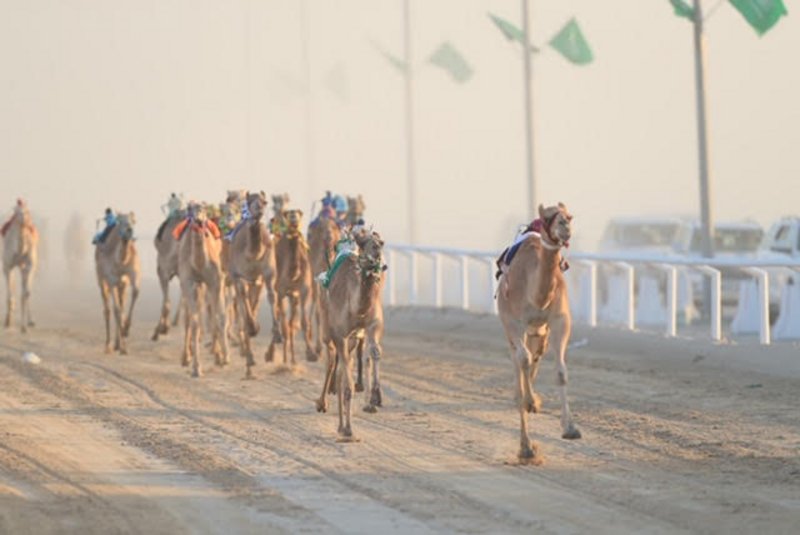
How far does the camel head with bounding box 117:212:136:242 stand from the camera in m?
25.9

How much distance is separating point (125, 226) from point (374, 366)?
9525 millimetres

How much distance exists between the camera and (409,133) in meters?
47.7

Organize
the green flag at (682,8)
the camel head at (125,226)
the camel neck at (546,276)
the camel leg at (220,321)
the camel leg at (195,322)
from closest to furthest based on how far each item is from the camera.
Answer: the camel neck at (546,276)
the camel leg at (195,322)
the camel leg at (220,321)
the camel head at (125,226)
the green flag at (682,8)

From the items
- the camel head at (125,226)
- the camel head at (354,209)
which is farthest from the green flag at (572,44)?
the camel head at (354,209)

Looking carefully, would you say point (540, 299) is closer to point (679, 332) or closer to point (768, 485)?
point (768, 485)

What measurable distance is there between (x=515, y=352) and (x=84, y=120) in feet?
368


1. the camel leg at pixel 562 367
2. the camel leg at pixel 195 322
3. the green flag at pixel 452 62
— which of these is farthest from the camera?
the green flag at pixel 452 62

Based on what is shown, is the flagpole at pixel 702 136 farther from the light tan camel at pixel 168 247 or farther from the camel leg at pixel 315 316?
the light tan camel at pixel 168 247

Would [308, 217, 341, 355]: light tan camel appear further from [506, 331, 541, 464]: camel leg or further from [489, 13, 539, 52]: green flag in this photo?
[489, 13, 539, 52]: green flag

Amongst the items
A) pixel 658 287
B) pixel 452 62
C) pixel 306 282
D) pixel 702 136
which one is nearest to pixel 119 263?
pixel 306 282

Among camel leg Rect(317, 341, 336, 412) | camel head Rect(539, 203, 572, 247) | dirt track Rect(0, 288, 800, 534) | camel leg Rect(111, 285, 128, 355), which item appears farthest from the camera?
camel leg Rect(111, 285, 128, 355)

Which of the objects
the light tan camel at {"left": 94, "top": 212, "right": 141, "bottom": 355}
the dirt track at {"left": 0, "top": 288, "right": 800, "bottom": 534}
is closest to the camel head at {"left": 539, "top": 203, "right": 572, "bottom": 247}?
the dirt track at {"left": 0, "top": 288, "right": 800, "bottom": 534}

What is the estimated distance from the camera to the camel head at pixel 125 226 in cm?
2588

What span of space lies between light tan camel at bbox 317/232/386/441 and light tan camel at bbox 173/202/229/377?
6.06 metres
